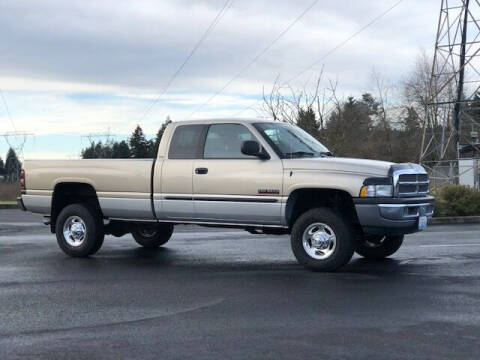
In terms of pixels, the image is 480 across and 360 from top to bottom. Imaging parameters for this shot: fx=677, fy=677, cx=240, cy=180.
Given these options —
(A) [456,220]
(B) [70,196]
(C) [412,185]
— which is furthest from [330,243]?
(A) [456,220]

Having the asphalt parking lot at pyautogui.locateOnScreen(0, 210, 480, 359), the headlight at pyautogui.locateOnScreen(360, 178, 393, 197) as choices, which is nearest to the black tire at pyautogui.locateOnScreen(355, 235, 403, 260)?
the asphalt parking lot at pyautogui.locateOnScreen(0, 210, 480, 359)

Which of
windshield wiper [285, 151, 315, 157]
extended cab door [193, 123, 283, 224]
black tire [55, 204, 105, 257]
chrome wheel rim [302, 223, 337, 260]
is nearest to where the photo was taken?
chrome wheel rim [302, 223, 337, 260]

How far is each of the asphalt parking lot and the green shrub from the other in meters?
7.71

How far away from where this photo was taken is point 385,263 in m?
9.50

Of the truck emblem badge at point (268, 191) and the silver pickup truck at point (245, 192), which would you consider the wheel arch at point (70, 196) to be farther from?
the truck emblem badge at point (268, 191)

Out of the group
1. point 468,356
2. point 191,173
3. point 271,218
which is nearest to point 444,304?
point 468,356

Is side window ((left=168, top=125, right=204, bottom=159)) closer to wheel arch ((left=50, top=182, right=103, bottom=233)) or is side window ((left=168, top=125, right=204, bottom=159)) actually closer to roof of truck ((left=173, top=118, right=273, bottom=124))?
roof of truck ((left=173, top=118, right=273, bottom=124))

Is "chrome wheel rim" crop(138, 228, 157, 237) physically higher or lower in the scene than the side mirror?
lower

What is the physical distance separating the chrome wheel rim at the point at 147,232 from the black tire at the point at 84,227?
119 centimetres

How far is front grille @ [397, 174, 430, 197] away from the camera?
8391mm

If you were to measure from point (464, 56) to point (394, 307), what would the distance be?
26.7m

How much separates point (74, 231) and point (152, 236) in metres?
1.51

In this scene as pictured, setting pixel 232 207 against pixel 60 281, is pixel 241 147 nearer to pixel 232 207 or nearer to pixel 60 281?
pixel 232 207

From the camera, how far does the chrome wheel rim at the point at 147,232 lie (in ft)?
37.9
